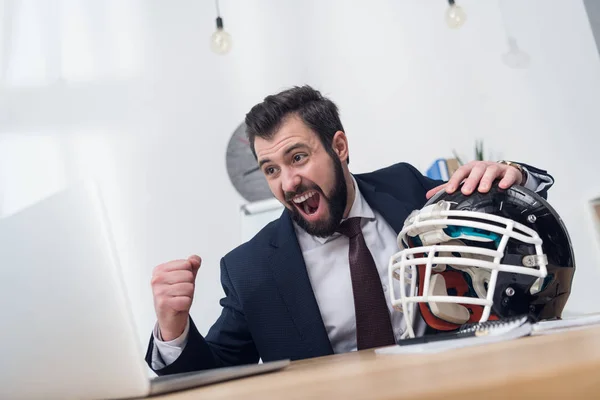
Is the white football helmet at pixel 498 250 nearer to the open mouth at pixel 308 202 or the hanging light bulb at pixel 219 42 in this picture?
the open mouth at pixel 308 202

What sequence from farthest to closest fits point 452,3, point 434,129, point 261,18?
point 261,18 → point 434,129 → point 452,3

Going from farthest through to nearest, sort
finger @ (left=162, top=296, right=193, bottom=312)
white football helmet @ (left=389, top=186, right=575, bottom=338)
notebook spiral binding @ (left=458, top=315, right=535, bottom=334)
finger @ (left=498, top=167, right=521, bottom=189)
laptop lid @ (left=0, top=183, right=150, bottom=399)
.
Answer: finger @ (left=162, top=296, right=193, bottom=312) < finger @ (left=498, top=167, right=521, bottom=189) < white football helmet @ (left=389, top=186, right=575, bottom=338) < notebook spiral binding @ (left=458, top=315, right=535, bottom=334) < laptop lid @ (left=0, top=183, right=150, bottom=399)

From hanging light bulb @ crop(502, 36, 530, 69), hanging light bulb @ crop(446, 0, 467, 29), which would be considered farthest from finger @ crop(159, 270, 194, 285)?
hanging light bulb @ crop(502, 36, 530, 69)

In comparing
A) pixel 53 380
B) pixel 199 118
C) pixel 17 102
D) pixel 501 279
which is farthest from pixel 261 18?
pixel 53 380

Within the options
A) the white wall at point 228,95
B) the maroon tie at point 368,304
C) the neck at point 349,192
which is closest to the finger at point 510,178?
the maroon tie at point 368,304

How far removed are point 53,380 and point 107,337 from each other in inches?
3.5

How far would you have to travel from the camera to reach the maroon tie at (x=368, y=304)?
53.0 inches

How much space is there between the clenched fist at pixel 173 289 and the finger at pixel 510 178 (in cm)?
56

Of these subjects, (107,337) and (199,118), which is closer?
(107,337)

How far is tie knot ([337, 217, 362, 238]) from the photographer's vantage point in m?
1.55

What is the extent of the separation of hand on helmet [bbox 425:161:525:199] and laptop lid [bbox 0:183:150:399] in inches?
24.2

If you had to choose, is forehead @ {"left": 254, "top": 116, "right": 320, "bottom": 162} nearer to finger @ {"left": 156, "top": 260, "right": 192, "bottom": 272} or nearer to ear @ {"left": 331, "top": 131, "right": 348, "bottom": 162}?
ear @ {"left": 331, "top": 131, "right": 348, "bottom": 162}

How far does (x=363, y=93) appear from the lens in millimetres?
2896

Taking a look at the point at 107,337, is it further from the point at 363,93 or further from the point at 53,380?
the point at 363,93
